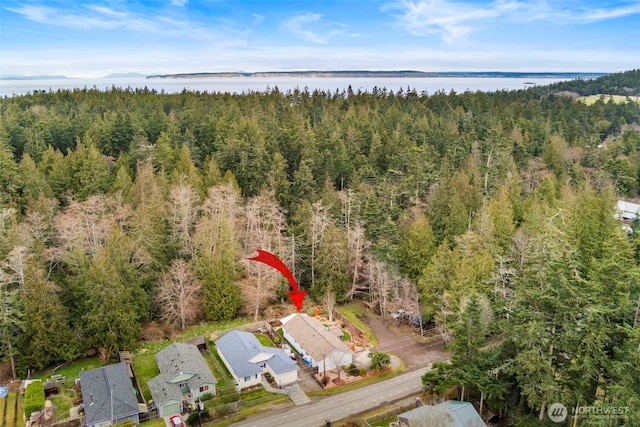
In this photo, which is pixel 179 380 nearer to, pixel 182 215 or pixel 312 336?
pixel 312 336

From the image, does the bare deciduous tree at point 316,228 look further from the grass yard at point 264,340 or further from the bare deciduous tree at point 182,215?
the bare deciduous tree at point 182,215

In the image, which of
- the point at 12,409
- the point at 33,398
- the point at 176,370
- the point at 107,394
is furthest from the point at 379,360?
the point at 12,409

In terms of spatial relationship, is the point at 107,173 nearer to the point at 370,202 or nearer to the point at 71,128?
the point at 71,128

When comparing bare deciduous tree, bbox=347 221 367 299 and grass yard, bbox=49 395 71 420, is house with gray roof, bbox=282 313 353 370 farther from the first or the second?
grass yard, bbox=49 395 71 420

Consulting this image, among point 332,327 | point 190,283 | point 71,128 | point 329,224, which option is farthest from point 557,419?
point 71,128

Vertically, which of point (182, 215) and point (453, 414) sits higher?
point (182, 215)

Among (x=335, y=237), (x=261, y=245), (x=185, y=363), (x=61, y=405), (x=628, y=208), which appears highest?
(x=335, y=237)

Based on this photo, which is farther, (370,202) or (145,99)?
(145,99)
